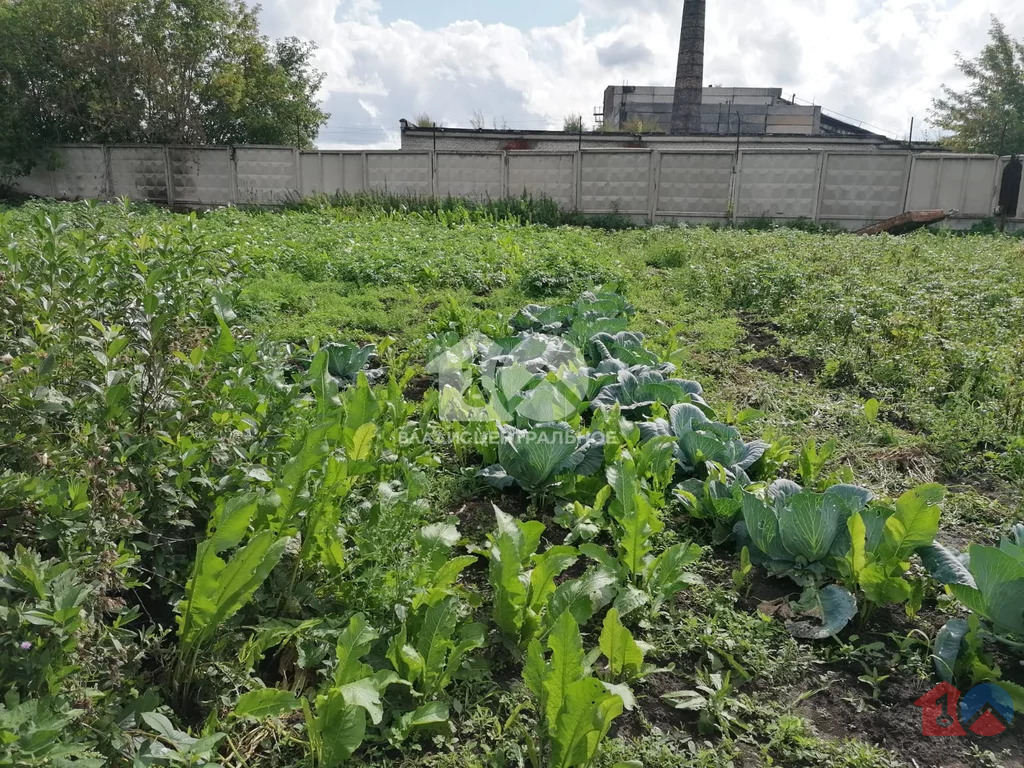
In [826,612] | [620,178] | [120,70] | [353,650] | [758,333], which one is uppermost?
[120,70]

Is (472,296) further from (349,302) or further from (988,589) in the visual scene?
(988,589)

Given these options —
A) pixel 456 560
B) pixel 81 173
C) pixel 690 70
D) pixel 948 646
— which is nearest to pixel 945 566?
pixel 948 646

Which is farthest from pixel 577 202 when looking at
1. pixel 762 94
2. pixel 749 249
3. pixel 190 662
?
pixel 762 94

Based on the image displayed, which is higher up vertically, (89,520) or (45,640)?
(89,520)

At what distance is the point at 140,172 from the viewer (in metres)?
18.3

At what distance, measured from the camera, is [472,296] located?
6195 millimetres

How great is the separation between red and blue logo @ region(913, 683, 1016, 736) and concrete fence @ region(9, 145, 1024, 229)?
593 inches

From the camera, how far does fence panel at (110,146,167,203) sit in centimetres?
1805

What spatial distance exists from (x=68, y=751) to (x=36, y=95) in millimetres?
22849

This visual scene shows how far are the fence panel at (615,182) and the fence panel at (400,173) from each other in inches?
147

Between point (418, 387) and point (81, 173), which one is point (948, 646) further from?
point (81, 173)

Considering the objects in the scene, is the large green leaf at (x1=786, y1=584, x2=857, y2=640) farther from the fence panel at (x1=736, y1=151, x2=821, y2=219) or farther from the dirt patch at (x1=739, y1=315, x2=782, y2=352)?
the fence panel at (x1=736, y1=151, x2=821, y2=219)

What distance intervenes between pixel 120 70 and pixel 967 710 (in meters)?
22.1

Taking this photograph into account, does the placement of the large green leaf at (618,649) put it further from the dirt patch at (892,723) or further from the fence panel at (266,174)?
the fence panel at (266,174)
